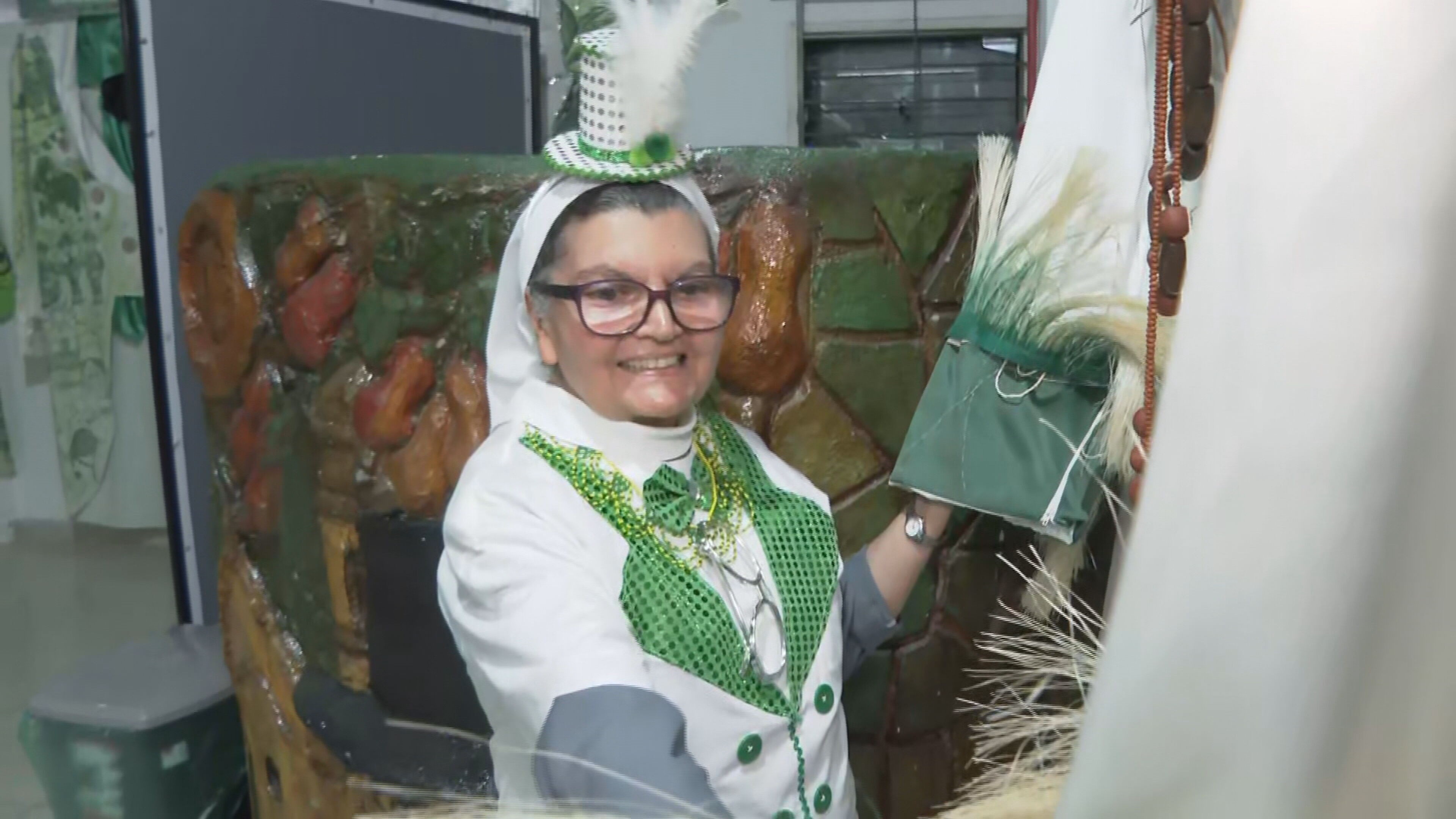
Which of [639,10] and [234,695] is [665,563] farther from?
[234,695]

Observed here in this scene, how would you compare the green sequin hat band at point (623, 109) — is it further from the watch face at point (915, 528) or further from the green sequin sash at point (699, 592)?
the watch face at point (915, 528)

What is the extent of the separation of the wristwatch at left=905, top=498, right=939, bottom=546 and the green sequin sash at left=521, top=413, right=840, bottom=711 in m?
0.08

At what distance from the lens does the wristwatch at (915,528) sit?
0.74 metres

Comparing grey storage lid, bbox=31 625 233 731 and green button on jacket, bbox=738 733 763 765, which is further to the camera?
grey storage lid, bbox=31 625 233 731

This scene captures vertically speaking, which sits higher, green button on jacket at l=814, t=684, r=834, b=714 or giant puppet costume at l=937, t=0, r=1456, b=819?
giant puppet costume at l=937, t=0, r=1456, b=819

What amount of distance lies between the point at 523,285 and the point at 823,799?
0.34 meters

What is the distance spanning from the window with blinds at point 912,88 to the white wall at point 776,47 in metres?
0.02

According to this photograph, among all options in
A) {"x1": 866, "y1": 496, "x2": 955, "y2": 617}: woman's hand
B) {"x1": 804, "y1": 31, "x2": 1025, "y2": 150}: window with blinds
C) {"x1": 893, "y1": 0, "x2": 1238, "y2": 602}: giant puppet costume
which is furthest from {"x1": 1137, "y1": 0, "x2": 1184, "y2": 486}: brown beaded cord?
{"x1": 804, "y1": 31, "x2": 1025, "y2": 150}: window with blinds

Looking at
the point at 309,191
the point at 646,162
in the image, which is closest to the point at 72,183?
the point at 309,191

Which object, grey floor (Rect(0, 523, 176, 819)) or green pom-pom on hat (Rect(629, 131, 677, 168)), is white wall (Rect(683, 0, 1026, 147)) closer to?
green pom-pom on hat (Rect(629, 131, 677, 168))

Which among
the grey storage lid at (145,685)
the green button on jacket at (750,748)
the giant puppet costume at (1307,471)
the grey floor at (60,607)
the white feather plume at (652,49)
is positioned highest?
the white feather plume at (652,49)

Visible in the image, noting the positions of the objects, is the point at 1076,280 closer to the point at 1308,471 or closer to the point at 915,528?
the point at 915,528

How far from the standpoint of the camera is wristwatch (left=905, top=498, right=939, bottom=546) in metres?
0.74

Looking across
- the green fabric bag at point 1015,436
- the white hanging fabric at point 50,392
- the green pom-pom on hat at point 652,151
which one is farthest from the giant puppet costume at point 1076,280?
the white hanging fabric at point 50,392
